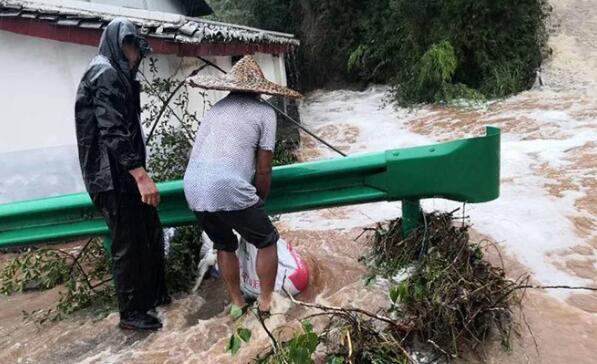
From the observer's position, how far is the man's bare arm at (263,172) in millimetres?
2965

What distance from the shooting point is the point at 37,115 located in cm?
611

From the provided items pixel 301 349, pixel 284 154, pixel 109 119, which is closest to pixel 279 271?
pixel 301 349

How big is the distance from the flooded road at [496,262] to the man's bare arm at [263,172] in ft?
2.42

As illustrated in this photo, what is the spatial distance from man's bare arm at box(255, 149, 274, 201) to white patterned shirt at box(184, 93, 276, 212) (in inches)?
1.1

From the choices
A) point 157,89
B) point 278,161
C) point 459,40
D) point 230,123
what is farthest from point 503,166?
point 459,40

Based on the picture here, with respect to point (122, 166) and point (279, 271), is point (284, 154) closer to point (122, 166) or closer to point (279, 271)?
point (279, 271)

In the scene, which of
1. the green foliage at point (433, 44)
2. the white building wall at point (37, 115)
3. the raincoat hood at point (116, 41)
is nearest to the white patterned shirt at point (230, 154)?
the raincoat hood at point (116, 41)

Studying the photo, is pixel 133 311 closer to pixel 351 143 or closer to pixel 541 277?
pixel 541 277

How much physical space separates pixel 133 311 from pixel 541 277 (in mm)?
2835

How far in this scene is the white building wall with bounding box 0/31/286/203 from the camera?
6.01 meters

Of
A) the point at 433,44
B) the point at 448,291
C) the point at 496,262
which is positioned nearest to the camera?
the point at 448,291

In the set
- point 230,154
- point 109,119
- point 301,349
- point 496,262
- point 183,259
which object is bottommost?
point 496,262

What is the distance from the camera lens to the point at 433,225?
3.33 m

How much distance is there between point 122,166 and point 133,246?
0.54m
